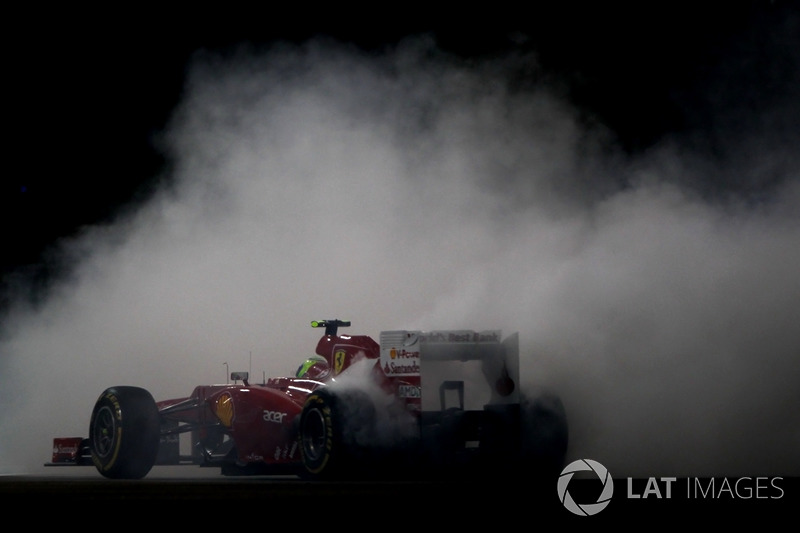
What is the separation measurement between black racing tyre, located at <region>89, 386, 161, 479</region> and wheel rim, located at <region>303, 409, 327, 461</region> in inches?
114

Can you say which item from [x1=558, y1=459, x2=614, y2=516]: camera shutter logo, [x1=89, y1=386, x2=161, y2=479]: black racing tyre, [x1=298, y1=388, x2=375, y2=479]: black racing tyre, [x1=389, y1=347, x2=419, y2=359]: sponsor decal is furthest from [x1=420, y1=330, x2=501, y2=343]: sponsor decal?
[x1=89, y1=386, x2=161, y2=479]: black racing tyre

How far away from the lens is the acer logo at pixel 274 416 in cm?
1470

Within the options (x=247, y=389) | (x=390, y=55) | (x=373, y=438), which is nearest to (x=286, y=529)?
(x=373, y=438)

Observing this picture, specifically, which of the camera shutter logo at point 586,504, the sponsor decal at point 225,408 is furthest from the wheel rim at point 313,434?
the camera shutter logo at point 586,504

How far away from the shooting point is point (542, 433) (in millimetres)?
14055

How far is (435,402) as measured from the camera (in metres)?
13.7

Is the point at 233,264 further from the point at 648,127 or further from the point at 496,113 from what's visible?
the point at 648,127

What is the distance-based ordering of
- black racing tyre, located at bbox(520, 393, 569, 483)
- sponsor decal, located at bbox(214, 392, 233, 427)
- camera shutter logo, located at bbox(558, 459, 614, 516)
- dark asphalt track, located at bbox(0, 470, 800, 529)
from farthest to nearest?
1. sponsor decal, located at bbox(214, 392, 233, 427)
2. black racing tyre, located at bbox(520, 393, 569, 483)
3. camera shutter logo, located at bbox(558, 459, 614, 516)
4. dark asphalt track, located at bbox(0, 470, 800, 529)

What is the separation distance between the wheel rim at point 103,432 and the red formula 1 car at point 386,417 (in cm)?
4

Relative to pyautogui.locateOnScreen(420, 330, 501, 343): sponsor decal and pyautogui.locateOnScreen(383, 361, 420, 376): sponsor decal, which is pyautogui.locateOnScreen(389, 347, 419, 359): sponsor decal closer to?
pyautogui.locateOnScreen(383, 361, 420, 376): sponsor decal

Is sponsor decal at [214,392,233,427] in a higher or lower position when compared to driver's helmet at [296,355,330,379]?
lower

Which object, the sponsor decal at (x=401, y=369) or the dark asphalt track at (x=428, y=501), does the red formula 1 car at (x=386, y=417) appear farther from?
the dark asphalt track at (x=428, y=501)

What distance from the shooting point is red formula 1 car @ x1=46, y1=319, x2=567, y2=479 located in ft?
43.4

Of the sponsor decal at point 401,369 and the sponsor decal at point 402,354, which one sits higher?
the sponsor decal at point 402,354
